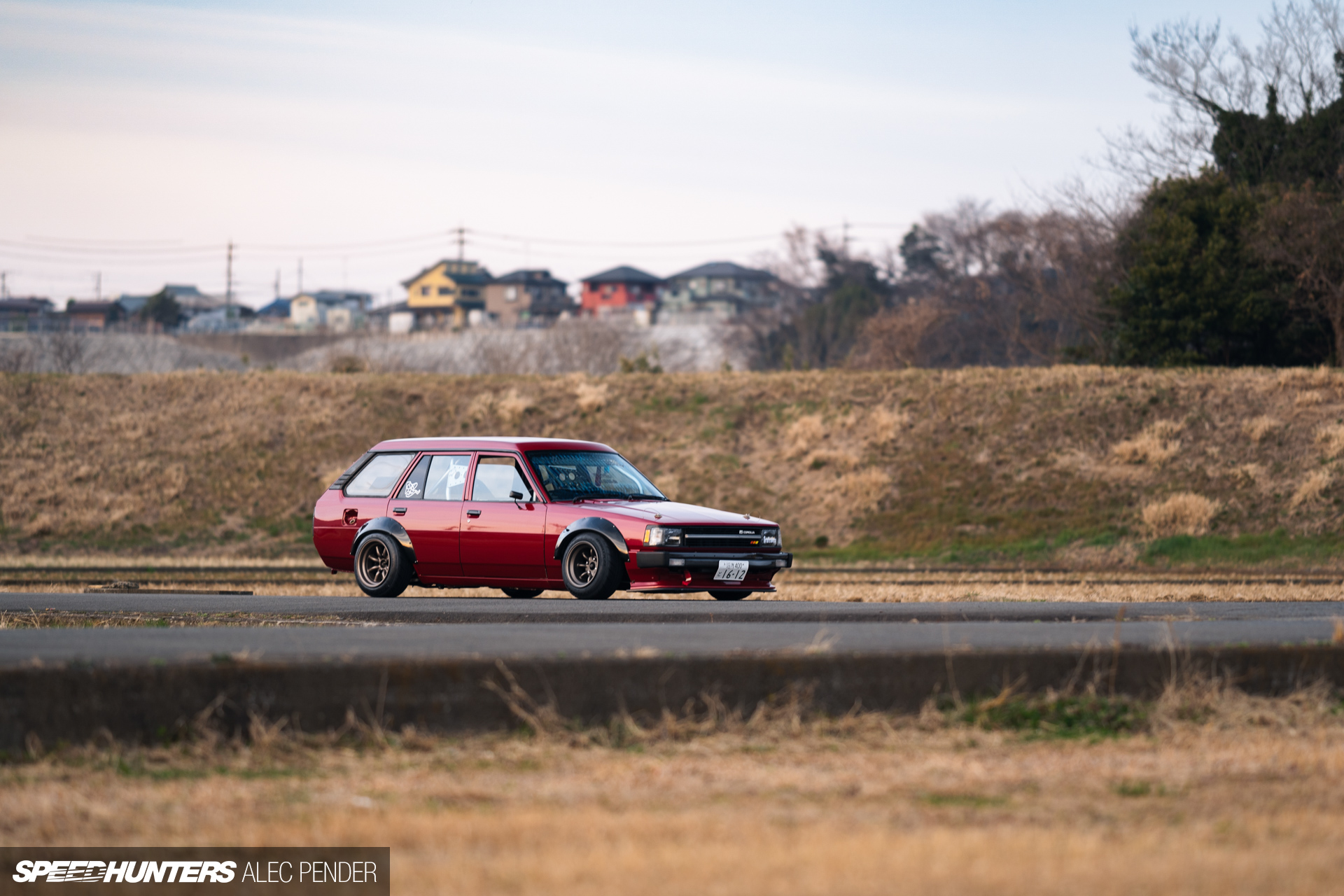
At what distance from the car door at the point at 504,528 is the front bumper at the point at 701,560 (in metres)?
1.24

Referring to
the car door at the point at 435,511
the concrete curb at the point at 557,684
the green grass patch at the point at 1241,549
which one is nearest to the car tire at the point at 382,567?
the car door at the point at 435,511

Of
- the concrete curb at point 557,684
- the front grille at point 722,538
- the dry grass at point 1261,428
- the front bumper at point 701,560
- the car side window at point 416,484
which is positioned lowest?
the concrete curb at point 557,684

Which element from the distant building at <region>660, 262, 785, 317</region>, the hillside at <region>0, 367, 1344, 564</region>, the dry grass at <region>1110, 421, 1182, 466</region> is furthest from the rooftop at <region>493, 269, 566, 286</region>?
the dry grass at <region>1110, 421, 1182, 466</region>

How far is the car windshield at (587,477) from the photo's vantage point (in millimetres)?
13805

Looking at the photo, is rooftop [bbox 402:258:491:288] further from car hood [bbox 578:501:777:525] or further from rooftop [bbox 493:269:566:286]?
car hood [bbox 578:501:777:525]

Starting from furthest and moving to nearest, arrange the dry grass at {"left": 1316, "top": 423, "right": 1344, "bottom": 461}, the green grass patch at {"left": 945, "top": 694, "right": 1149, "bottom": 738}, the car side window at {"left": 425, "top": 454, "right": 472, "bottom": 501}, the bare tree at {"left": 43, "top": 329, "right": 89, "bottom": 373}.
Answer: the bare tree at {"left": 43, "top": 329, "right": 89, "bottom": 373}
the dry grass at {"left": 1316, "top": 423, "right": 1344, "bottom": 461}
the car side window at {"left": 425, "top": 454, "right": 472, "bottom": 501}
the green grass patch at {"left": 945, "top": 694, "right": 1149, "bottom": 738}

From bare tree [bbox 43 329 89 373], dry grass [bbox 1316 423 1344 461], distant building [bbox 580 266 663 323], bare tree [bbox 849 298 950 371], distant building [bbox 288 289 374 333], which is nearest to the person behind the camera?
dry grass [bbox 1316 423 1344 461]

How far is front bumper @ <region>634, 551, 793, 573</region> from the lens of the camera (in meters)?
12.5

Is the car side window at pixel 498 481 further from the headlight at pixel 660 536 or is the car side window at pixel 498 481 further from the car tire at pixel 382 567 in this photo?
the headlight at pixel 660 536

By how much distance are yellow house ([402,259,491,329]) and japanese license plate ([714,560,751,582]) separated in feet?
363

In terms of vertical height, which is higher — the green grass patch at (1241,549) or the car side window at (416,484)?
the car side window at (416,484)

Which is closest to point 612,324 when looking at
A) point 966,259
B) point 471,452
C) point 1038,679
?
point 966,259

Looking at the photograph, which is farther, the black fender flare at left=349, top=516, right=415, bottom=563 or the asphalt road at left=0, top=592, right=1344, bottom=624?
the black fender flare at left=349, top=516, right=415, bottom=563

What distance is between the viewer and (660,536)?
12.6m
